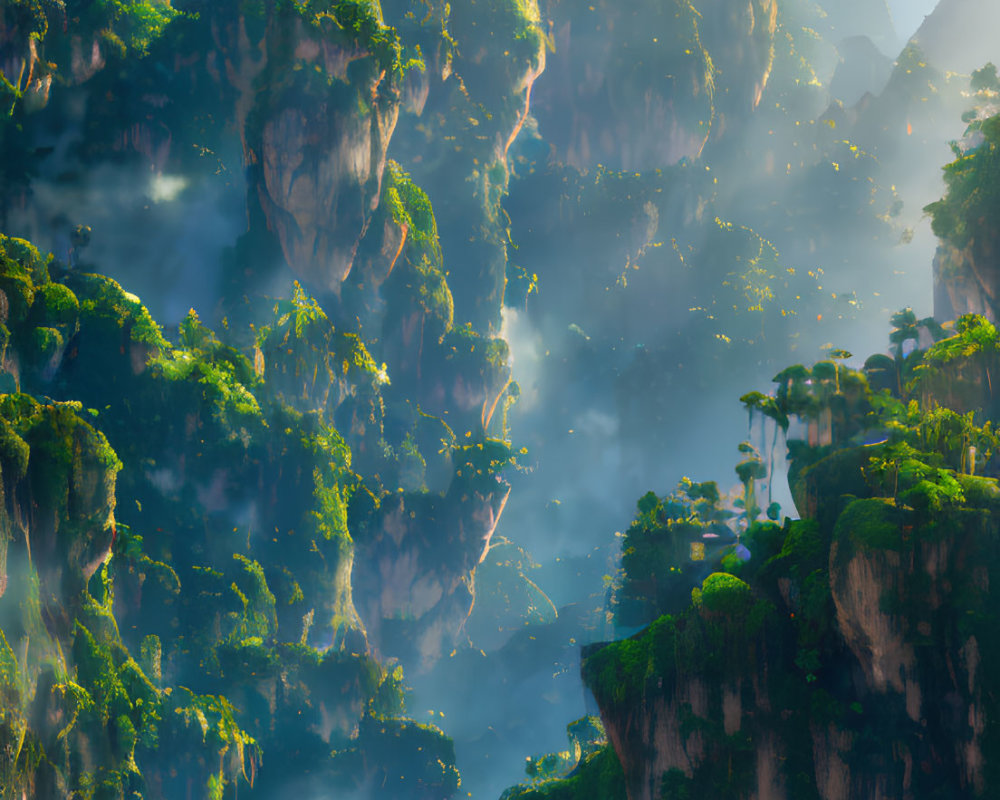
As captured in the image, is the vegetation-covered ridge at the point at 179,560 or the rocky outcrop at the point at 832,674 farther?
the vegetation-covered ridge at the point at 179,560

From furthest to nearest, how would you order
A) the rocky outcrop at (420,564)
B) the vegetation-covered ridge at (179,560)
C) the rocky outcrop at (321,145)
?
1. the rocky outcrop at (420,564)
2. the rocky outcrop at (321,145)
3. the vegetation-covered ridge at (179,560)

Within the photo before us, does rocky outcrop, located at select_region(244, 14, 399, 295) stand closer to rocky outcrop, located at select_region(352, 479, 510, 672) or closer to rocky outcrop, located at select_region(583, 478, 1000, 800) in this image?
Answer: rocky outcrop, located at select_region(352, 479, 510, 672)

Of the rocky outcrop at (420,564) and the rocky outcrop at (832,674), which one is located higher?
the rocky outcrop at (420,564)

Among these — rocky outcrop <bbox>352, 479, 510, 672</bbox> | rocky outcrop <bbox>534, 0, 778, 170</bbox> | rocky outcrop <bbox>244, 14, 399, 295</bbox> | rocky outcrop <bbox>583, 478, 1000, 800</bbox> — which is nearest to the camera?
rocky outcrop <bbox>583, 478, 1000, 800</bbox>

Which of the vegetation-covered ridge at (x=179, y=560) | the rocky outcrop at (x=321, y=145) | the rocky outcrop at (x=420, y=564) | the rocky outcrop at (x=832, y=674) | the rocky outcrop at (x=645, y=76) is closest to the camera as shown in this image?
the rocky outcrop at (x=832, y=674)

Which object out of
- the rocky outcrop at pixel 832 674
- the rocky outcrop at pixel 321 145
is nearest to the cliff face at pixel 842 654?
the rocky outcrop at pixel 832 674

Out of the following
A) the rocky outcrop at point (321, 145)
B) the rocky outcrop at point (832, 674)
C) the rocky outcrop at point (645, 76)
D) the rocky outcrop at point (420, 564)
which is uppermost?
the rocky outcrop at point (645, 76)

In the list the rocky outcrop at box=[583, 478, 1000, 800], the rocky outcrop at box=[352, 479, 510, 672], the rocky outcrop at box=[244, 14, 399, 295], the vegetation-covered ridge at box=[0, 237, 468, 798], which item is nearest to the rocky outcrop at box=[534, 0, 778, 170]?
the rocky outcrop at box=[244, 14, 399, 295]

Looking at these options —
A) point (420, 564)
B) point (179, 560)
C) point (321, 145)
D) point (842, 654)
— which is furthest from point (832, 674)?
point (321, 145)

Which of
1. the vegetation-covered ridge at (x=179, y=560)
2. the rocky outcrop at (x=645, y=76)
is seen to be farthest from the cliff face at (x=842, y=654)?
the rocky outcrop at (x=645, y=76)

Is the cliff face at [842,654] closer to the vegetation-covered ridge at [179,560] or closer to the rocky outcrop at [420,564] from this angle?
the vegetation-covered ridge at [179,560]

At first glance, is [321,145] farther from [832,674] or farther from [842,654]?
[832,674]

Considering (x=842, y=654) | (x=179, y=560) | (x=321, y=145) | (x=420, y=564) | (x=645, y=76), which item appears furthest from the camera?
(x=645, y=76)

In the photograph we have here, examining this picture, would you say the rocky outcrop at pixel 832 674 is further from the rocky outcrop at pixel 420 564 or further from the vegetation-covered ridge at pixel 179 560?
the rocky outcrop at pixel 420 564
